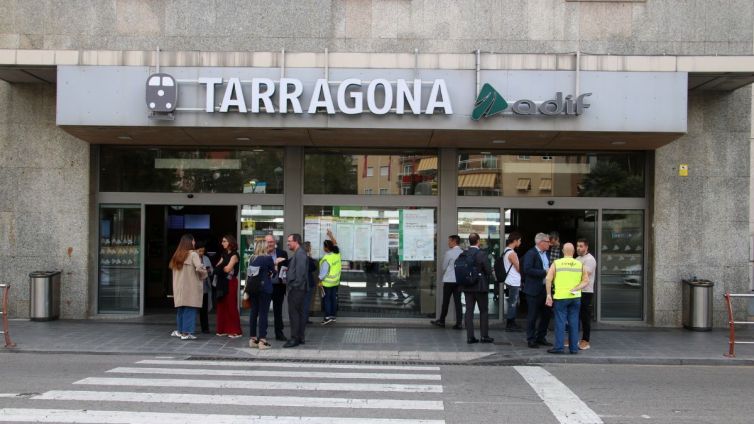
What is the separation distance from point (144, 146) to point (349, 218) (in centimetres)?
467

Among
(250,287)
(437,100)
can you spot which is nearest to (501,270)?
(437,100)

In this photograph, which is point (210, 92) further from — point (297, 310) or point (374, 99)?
point (297, 310)

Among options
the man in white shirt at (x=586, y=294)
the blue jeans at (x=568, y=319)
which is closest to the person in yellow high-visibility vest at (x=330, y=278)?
the blue jeans at (x=568, y=319)

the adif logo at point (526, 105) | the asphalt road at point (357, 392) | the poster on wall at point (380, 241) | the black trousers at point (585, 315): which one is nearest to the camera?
the asphalt road at point (357, 392)

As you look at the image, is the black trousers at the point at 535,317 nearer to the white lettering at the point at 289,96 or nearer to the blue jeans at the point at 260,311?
the blue jeans at the point at 260,311

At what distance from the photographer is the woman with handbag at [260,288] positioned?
409 inches

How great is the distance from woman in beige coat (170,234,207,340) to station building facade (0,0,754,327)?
2286mm

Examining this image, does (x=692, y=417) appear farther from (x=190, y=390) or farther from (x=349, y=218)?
(x=349, y=218)

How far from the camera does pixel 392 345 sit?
1080cm

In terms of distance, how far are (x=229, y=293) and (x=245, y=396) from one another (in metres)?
4.41

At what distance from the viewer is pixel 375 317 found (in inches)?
526

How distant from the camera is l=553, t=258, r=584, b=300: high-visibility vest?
32.9ft

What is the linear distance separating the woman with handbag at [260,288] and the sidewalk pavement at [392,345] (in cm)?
26

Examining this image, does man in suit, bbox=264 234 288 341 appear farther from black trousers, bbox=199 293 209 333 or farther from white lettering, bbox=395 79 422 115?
white lettering, bbox=395 79 422 115
